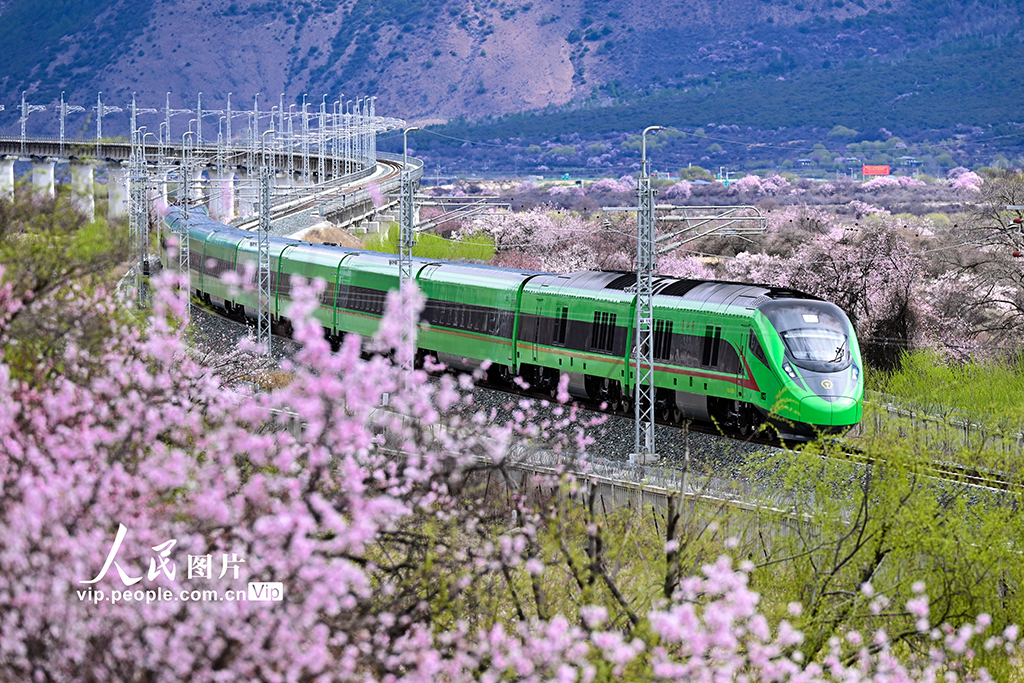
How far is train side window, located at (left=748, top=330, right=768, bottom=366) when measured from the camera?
79.9 feet

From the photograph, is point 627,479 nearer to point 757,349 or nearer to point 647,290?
point 757,349

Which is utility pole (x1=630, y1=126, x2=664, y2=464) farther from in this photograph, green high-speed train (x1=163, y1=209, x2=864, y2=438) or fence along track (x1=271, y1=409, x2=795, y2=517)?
green high-speed train (x1=163, y1=209, x2=864, y2=438)

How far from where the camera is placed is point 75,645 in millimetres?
8758

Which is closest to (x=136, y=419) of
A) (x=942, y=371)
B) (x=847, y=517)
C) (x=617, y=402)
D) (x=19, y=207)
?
(x=19, y=207)

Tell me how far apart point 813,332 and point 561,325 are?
7.18m

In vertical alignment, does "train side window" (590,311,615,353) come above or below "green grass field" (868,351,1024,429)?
above

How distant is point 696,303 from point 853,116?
17996 centimetres

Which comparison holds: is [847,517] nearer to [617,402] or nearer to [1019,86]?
[617,402]

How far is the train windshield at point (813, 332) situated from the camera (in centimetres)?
2416

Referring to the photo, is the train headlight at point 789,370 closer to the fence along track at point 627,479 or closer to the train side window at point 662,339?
the fence along track at point 627,479

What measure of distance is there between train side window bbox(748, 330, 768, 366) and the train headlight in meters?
0.38

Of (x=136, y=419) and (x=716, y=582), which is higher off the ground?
(x=136, y=419)

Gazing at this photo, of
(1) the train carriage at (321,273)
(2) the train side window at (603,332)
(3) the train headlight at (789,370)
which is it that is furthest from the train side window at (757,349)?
(1) the train carriage at (321,273)

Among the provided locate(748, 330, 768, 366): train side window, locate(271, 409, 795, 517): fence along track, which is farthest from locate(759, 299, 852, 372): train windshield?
locate(271, 409, 795, 517): fence along track
